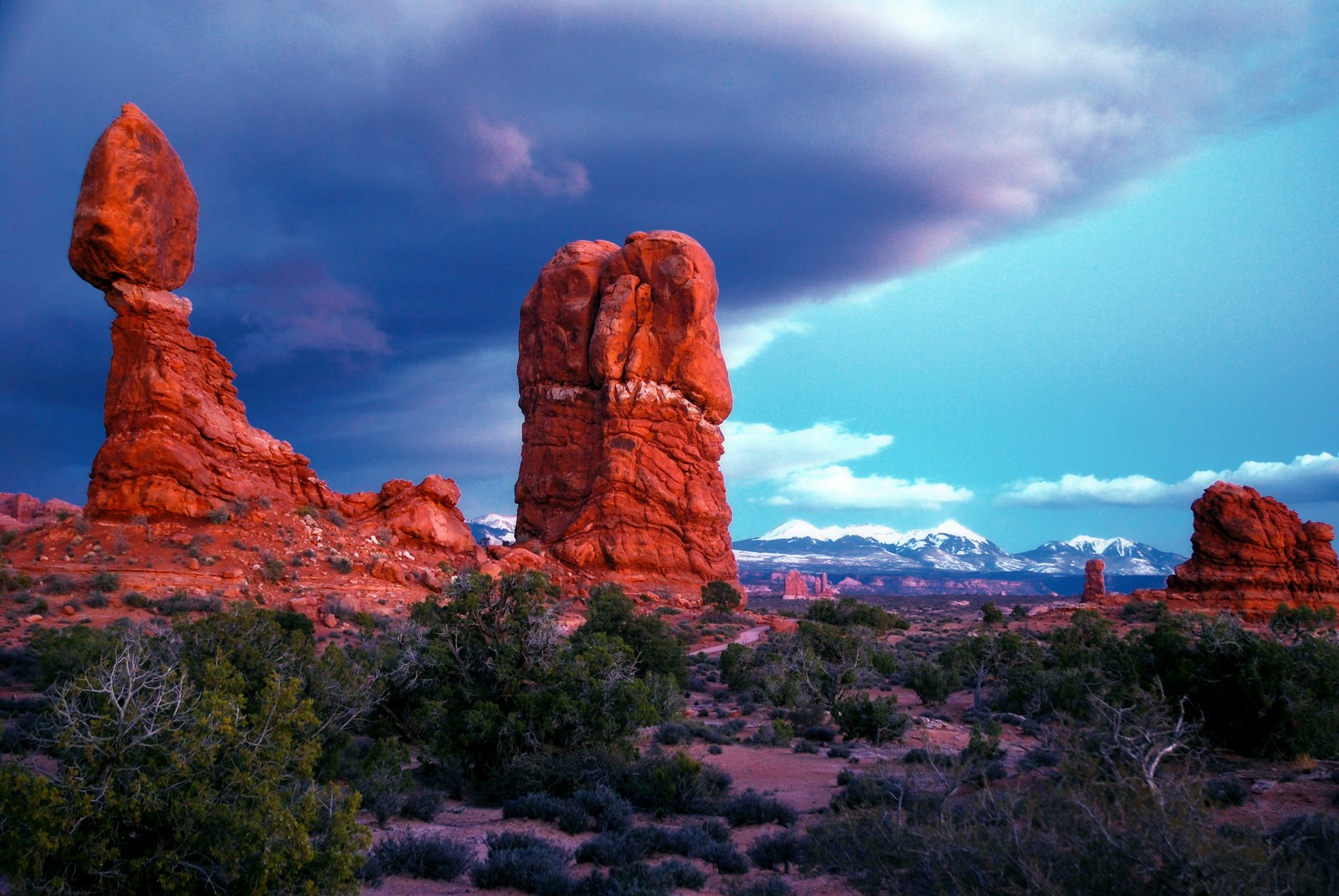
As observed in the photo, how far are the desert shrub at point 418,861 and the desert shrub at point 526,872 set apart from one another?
0.20 metres

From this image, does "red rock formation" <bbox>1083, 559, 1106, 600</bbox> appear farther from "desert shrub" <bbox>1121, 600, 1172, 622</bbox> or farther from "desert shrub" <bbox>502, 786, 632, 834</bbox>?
"desert shrub" <bbox>502, 786, 632, 834</bbox>

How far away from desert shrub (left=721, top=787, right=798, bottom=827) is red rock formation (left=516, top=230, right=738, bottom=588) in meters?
28.2

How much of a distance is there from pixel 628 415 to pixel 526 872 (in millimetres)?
33866

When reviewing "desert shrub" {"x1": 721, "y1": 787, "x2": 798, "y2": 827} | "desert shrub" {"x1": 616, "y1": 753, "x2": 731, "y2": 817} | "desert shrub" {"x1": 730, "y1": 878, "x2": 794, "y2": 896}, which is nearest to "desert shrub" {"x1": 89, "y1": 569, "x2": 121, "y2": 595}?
"desert shrub" {"x1": 616, "y1": 753, "x2": 731, "y2": 817}

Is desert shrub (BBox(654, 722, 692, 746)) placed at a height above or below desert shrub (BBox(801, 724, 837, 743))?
above

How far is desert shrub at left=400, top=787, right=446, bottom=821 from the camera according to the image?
902cm

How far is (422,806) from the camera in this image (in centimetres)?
909

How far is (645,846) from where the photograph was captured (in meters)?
7.73

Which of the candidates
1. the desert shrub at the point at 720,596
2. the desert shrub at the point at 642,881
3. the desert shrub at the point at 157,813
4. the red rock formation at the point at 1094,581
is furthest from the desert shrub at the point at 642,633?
the red rock formation at the point at 1094,581

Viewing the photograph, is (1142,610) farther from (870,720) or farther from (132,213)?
(132,213)

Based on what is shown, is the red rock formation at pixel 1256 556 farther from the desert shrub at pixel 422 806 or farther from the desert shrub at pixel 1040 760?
the desert shrub at pixel 422 806

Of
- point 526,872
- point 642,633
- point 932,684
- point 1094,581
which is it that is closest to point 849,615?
point 932,684

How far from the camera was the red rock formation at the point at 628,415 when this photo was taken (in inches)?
1533

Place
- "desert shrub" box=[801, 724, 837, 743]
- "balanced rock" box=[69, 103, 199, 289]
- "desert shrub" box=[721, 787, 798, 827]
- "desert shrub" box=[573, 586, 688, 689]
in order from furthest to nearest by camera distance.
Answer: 1. "balanced rock" box=[69, 103, 199, 289]
2. "desert shrub" box=[573, 586, 688, 689]
3. "desert shrub" box=[801, 724, 837, 743]
4. "desert shrub" box=[721, 787, 798, 827]
